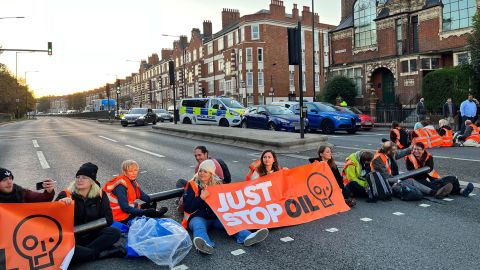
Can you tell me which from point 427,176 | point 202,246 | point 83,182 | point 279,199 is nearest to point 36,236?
point 83,182

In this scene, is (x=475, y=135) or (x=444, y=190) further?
(x=475, y=135)

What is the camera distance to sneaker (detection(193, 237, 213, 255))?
15.4ft

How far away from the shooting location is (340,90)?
3572 cm

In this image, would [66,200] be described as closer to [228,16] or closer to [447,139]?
[447,139]

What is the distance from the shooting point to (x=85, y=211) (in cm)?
487

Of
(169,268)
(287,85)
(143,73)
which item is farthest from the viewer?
(143,73)

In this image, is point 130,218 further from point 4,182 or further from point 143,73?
point 143,73

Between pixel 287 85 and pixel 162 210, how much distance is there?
174ft

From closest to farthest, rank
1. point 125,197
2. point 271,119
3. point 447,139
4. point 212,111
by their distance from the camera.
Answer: point 125,197 < point 447,139 < point 271,119 < point 212,111

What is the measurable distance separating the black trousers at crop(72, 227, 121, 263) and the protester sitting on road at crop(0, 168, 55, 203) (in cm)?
79

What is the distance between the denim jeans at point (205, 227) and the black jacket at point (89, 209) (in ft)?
3.53

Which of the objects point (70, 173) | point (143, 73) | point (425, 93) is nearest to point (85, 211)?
point (70, 173)

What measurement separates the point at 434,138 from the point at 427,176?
7.48 meters

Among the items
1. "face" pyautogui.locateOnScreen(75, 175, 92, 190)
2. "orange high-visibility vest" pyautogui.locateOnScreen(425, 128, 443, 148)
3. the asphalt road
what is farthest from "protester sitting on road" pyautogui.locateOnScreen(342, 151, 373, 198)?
"orange high-visibility vest" pyautogui.locateOnScreen(425, 128, 443, 148)
